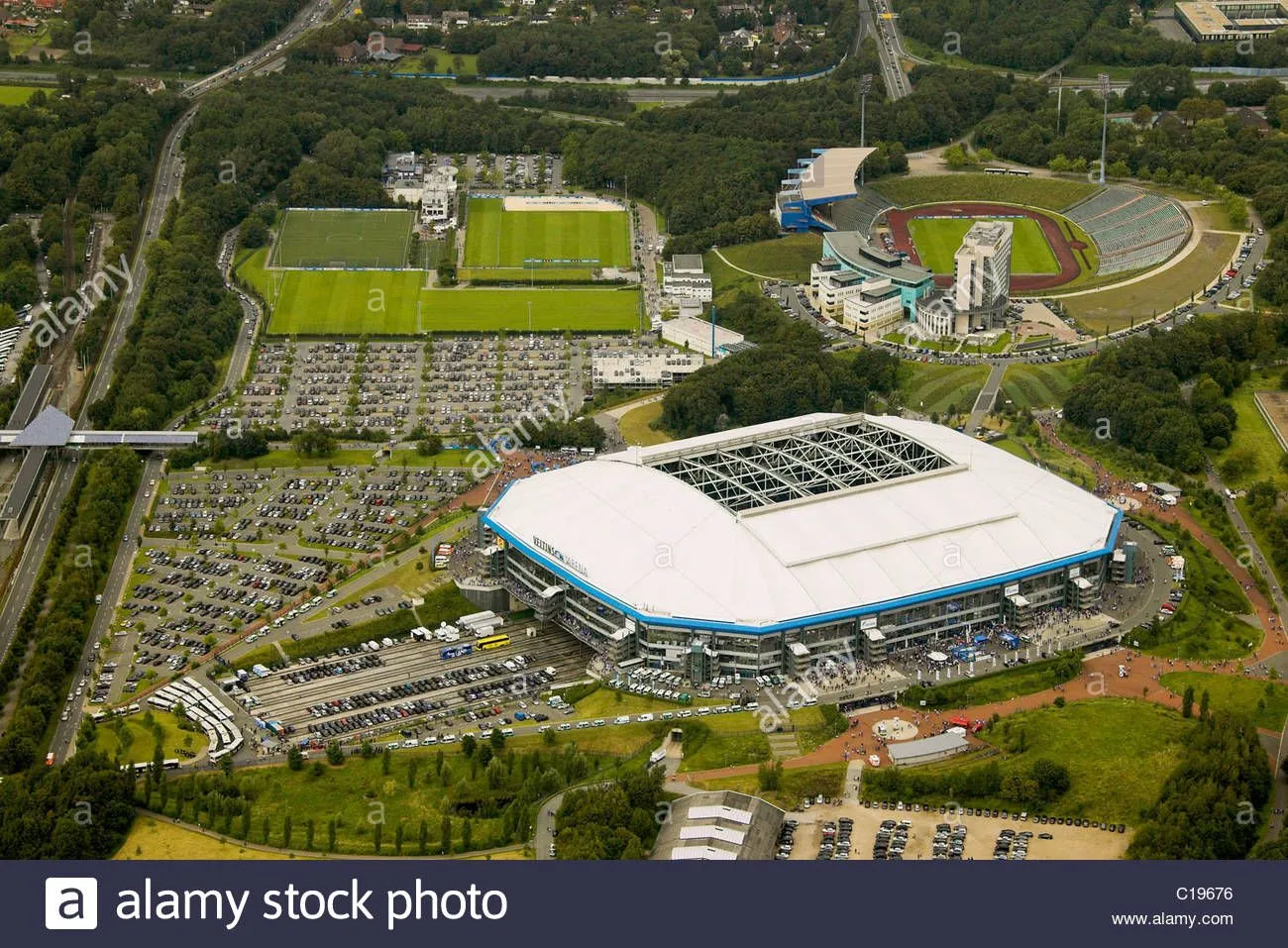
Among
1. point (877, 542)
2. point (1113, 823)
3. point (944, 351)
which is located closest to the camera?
point (1113, 823)

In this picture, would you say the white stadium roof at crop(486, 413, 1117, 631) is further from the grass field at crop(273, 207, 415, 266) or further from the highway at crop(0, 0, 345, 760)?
the grass field at crop(273, 207, 415, 266)

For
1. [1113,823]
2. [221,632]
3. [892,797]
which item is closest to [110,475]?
[221,632]

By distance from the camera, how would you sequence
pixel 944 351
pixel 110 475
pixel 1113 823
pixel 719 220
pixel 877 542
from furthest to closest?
1. pixel 719 220
2. pixel 944 351
3. pixel 110 475
4. pixel 877 542
5. pixel 1113 823

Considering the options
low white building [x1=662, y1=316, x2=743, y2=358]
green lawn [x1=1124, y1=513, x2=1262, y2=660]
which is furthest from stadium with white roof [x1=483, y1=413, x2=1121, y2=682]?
low white building [x1=662, y1=316, x2=743, y2=358]

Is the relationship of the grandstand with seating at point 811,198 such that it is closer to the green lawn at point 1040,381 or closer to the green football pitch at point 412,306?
the green football pitch at point 412,306

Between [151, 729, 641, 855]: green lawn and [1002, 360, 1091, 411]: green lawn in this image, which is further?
[1002, 360, 1091, 411]: green lawn

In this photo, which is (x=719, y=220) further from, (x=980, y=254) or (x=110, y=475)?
(x=110, y=475)

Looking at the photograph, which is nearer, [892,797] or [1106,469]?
[892,797]
